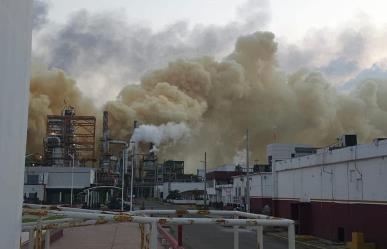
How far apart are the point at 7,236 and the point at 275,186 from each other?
3981 cm

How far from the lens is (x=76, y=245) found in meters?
22.8

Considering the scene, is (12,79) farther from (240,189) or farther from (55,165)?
(55,165)

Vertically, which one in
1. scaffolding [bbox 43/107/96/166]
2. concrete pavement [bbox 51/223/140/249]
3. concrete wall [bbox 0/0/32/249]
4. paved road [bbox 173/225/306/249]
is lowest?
paved road [bbox 173/225/306/249]

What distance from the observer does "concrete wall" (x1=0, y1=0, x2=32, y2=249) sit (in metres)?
3.32

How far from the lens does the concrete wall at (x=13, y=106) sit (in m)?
3.32

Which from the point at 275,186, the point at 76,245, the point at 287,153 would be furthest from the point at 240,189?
the point at 76,245

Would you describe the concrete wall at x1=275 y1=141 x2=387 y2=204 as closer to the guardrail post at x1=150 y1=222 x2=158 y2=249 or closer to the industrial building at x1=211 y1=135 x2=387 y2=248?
the industrial building at x1=211 y1=135 x2=387 y2=248

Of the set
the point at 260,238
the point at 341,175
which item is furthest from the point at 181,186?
the point at 260,238

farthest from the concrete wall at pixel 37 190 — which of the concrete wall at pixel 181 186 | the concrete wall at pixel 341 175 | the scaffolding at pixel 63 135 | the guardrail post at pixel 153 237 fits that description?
the guardrail post at pixel 153 237

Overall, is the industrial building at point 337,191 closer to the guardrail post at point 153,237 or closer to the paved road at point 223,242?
the paved road at point 223,242

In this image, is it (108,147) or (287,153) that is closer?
(287,153)

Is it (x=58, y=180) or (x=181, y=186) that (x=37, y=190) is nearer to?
(x=58, y=180)

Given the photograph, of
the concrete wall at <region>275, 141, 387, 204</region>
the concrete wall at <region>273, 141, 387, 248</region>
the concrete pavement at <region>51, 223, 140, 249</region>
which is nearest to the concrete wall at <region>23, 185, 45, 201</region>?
A: the concrete wall at <region>273, 141, 387, 248</region>

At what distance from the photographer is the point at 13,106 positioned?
3.61m
